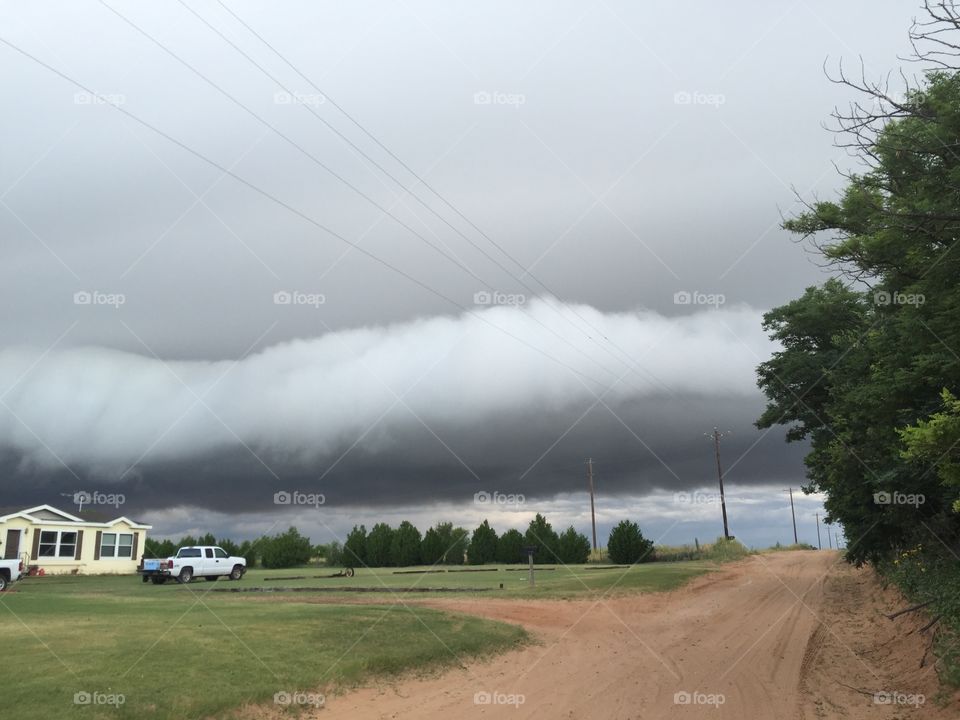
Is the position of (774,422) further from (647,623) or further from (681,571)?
(647,623)

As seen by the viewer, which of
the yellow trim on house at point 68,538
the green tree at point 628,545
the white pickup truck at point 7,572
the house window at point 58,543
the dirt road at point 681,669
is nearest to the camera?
the dirt road at point 681,669

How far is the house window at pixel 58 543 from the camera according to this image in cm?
4412

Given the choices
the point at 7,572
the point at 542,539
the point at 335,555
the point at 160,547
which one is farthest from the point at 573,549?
the point at 7,572

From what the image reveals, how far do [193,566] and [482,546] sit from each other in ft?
120

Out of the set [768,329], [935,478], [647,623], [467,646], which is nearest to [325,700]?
[467,646]

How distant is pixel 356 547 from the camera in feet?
229

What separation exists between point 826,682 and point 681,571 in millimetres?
24184

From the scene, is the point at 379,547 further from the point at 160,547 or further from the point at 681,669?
the point at 681,669

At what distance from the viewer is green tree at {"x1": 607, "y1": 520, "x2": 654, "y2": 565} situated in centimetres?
5999

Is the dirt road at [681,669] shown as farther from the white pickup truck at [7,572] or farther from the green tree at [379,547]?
the green tree at [379,547]

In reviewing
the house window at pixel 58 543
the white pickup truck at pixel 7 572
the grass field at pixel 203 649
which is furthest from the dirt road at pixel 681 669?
the house window at pixel 58 543

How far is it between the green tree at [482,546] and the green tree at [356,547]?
10306 millimetres

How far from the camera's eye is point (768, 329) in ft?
127

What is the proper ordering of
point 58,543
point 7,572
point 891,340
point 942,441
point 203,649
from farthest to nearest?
point 58,543, point 7,572, point 891,340, point 203,649, point 942,441
